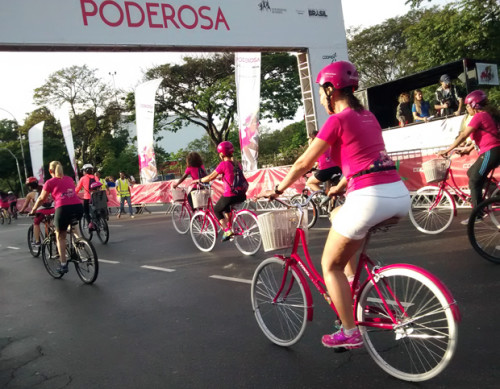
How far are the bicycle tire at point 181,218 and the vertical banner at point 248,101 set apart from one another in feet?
18.6

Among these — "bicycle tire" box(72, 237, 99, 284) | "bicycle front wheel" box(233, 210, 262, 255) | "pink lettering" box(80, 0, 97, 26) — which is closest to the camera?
"bicycle tire" box(72, 237, 99, 284)

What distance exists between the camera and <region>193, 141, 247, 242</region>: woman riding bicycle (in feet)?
23.7

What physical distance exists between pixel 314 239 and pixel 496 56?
17.6 metres

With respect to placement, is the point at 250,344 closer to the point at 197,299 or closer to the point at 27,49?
the point at 197,299

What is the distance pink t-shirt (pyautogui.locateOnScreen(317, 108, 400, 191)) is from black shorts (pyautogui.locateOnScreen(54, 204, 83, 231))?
5.13 m

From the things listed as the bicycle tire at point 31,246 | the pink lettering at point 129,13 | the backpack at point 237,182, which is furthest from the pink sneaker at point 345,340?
the pink lettering at point 129,13

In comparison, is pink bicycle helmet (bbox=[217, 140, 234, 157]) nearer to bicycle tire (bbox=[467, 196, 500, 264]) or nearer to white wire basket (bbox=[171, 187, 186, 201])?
bicycle tire (bbox=[467, 196, 500, 264])

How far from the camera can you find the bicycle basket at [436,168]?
277 inches

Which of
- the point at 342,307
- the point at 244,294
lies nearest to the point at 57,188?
the point at 244,294

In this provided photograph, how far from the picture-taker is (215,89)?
Result: 114 ft

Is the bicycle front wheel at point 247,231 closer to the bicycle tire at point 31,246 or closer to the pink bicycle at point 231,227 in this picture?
the pink bicycle at point 231,227

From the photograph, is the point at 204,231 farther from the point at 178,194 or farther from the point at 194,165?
the point at 178,194

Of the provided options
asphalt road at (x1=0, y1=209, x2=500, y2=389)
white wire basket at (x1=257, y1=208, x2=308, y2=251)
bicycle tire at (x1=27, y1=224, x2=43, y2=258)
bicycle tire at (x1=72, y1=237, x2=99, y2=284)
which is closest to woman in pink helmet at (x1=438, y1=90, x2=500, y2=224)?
asphalt road at (x1=0, y1=209, x2=500, y2=389)

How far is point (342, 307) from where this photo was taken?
2914 millimetres
